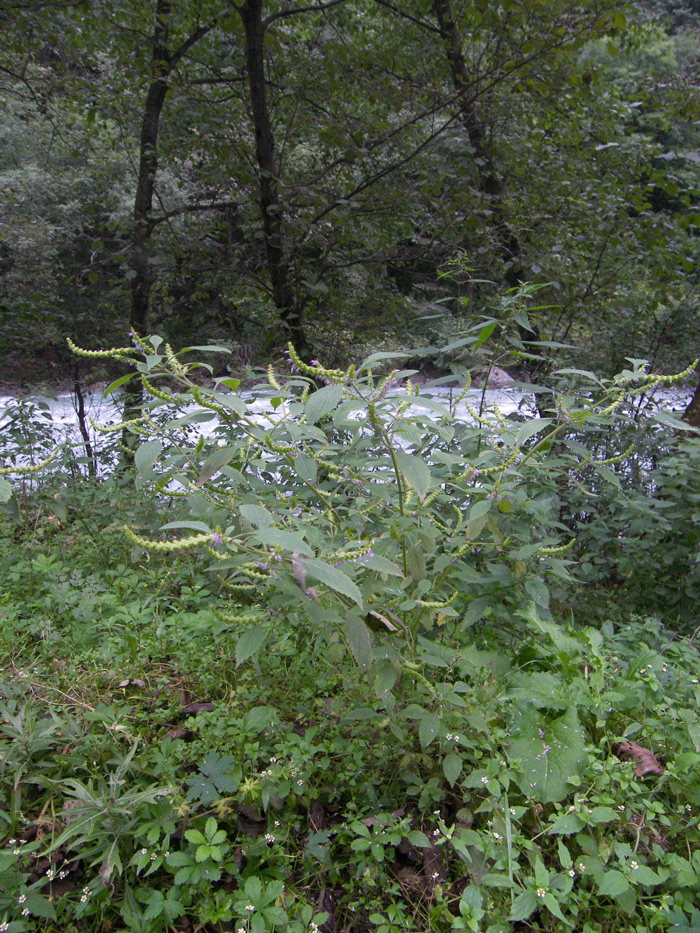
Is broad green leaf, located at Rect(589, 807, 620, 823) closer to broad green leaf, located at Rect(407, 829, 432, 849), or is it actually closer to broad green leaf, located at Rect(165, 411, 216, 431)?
broad green leaf, located at Rect(407, 829, 432, 849)

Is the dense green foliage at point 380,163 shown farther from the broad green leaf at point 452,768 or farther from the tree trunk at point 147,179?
the broad green leaf at point 452,768

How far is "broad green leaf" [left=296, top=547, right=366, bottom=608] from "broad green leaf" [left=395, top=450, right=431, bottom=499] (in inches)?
11.0

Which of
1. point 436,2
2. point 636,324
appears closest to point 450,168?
point 436,2

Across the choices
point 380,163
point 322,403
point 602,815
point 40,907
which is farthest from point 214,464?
point 380,163

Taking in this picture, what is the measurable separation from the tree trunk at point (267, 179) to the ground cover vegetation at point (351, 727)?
2689mm

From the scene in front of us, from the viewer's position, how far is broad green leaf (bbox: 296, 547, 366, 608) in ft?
3.00

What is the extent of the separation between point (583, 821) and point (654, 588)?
1823 millimetres

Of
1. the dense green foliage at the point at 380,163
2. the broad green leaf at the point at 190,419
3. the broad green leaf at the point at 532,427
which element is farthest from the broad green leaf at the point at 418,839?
the dense green foliage at the point at 380,163

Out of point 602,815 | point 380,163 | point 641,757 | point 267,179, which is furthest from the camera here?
point 380,163

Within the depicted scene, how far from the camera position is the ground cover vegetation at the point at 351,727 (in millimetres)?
1252

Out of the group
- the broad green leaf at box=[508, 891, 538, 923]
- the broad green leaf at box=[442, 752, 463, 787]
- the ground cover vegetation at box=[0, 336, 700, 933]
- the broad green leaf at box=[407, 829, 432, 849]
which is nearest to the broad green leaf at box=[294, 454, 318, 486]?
the ground cover vegetation at box=[0, 336, 700, 933]

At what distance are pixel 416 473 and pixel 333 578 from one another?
359 millimetres

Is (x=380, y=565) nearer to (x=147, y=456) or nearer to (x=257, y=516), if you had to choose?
(x=257, y=516)

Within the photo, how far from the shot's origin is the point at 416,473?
1211 mm
